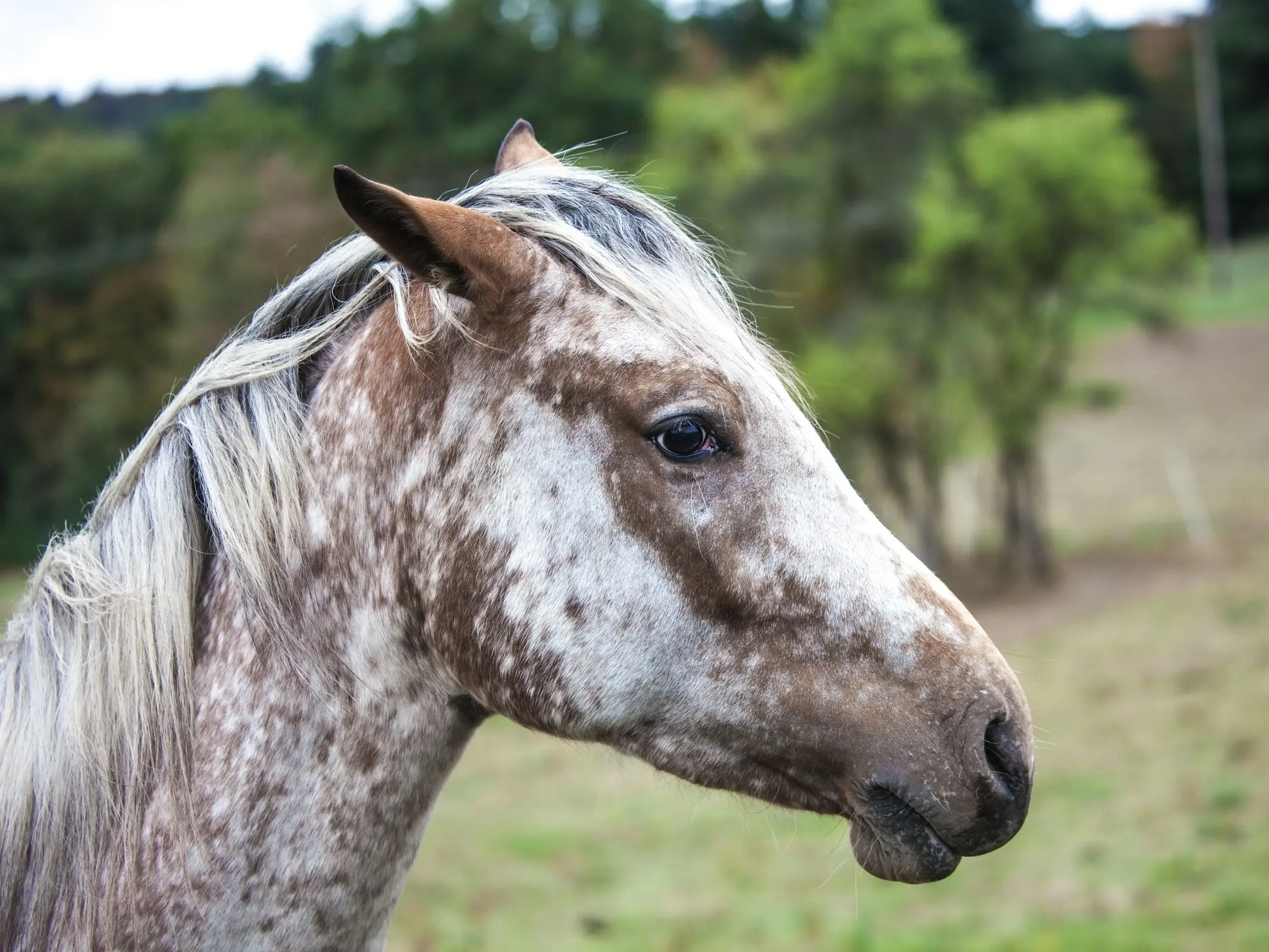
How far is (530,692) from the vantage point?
1729 millimetres

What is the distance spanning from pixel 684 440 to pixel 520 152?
892mm

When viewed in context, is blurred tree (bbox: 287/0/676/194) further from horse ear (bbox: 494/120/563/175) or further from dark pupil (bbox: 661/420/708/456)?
dark pupil (bbox: 661/420/708/456)

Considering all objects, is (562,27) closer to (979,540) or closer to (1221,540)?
(979,540)

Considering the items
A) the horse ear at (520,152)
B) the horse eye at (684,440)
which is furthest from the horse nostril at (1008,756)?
the horse ear at (520,152)

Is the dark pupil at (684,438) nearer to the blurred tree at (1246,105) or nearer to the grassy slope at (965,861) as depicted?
the grassy slope at (965,861)

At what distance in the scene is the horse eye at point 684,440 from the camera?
5.70 ft

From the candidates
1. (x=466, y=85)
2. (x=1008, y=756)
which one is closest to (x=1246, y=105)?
(x=466, y=85)

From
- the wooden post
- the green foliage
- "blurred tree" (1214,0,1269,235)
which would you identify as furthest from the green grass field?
"blurred tree" (1214,0,1269,235)

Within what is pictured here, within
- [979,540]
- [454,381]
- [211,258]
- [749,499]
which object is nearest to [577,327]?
[454,381]

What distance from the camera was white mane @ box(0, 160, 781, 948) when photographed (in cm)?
180

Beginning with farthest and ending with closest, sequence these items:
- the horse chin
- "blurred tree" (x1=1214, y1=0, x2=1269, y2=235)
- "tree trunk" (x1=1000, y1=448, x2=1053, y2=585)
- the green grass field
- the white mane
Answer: "blurred tree" (x1=1214, y1=0, x2=1269, y2=235)
"tree trunk" (x1=1000, y1=448, x2=1053, y2=585)
the green grass field
the white mane
the horse chin

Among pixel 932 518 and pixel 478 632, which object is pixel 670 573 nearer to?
pixel 478 632

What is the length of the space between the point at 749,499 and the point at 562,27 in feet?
115

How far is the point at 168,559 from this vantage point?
1.86 meters
